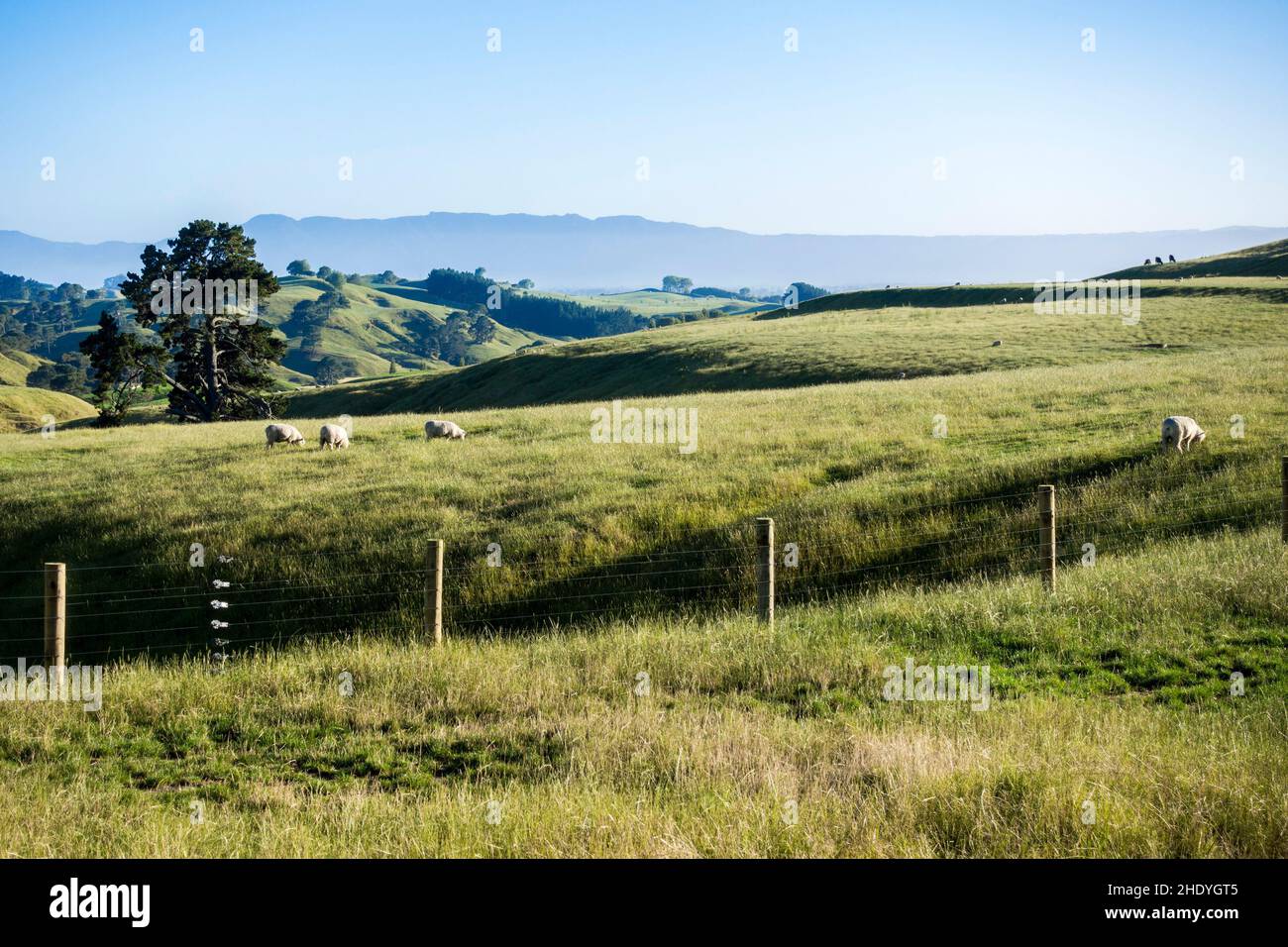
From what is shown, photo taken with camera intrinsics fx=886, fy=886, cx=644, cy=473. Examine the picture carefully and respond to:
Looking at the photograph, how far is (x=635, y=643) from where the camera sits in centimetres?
1160

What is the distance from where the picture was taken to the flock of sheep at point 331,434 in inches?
1219

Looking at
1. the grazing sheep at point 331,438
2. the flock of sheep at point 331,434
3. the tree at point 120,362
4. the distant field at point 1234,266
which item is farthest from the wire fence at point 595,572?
the distant field at point 1234,266

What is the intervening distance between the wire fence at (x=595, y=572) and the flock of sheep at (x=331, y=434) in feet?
39.9

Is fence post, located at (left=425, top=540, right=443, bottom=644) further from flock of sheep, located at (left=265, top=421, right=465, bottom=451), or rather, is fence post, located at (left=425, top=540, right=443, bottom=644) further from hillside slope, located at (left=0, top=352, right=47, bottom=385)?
hillside slope, located at (left=0, top=352, right=47, bottom=385)

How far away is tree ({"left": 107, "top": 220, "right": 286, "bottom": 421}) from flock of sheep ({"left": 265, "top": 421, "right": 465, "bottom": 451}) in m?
25.4

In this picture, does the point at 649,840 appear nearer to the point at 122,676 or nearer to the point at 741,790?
the point at 741,790

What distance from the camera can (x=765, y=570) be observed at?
13.0 meters

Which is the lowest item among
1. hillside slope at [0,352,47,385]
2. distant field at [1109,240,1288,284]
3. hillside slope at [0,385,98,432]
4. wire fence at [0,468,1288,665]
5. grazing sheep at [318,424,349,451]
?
wire fence at [0,468,1288,665]

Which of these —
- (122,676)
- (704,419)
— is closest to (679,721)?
(122,676)

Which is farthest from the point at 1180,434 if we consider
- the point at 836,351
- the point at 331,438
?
the point at 836,351

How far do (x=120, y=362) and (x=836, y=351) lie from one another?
4446cm

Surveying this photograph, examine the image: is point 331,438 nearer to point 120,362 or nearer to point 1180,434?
point 1180,434

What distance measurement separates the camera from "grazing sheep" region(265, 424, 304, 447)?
31.6m

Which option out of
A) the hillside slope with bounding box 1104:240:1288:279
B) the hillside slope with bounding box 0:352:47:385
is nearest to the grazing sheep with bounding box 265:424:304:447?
the hillside slope with bounding box 1104:240:1288:279
